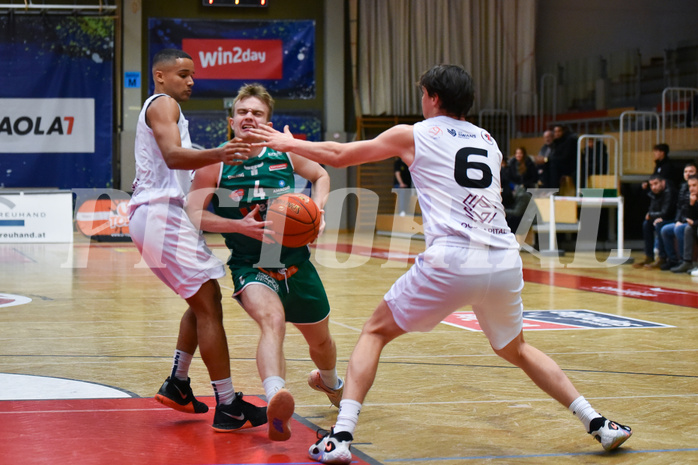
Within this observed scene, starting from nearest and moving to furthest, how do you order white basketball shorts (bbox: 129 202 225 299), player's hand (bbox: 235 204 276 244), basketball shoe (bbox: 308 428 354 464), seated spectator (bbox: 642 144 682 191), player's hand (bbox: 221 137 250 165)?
basketball shoe (bbox: 308 428 354 464) < player's hand (bbox: 221 137 250 165) < player's hand (bbox: 235 204 276 244) < white basketball shorts (bbox: 129 202 225 299) < seated spectator (bbox: 642 144 682 191)

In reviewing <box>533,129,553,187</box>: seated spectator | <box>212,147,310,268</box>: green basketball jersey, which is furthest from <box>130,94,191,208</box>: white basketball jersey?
<box>533,129,553,187</box>: seated spectator

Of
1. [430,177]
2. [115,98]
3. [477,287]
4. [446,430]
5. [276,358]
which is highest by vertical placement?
[115,98]

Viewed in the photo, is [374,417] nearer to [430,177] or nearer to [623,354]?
[430,177]

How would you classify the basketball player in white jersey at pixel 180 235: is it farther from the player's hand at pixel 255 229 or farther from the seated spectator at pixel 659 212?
the seated spectator at pixel 659 212

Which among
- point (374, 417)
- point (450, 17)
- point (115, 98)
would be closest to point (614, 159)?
point (450, 17)

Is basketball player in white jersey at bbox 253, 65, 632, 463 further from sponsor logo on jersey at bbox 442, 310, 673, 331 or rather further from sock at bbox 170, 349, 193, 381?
sponsor logo on jersey at bbox 442, 310, 673, 331

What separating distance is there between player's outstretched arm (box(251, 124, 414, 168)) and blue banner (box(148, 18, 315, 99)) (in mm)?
18950

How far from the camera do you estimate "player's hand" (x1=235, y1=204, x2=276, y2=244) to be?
404 cm

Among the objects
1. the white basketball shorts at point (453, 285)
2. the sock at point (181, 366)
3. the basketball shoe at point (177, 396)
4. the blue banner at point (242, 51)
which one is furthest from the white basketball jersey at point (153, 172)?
the blue banner at point (242, 51)

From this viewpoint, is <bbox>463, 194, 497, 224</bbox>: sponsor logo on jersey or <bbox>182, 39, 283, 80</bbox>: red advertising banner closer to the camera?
<bbox>463, 194, 497, 224</bbox>: sponsor logo on jersey

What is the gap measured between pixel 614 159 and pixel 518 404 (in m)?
13.6

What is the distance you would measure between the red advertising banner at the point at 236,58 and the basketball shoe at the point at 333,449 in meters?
19.7

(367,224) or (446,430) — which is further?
(367,224)

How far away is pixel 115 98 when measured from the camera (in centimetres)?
2214
